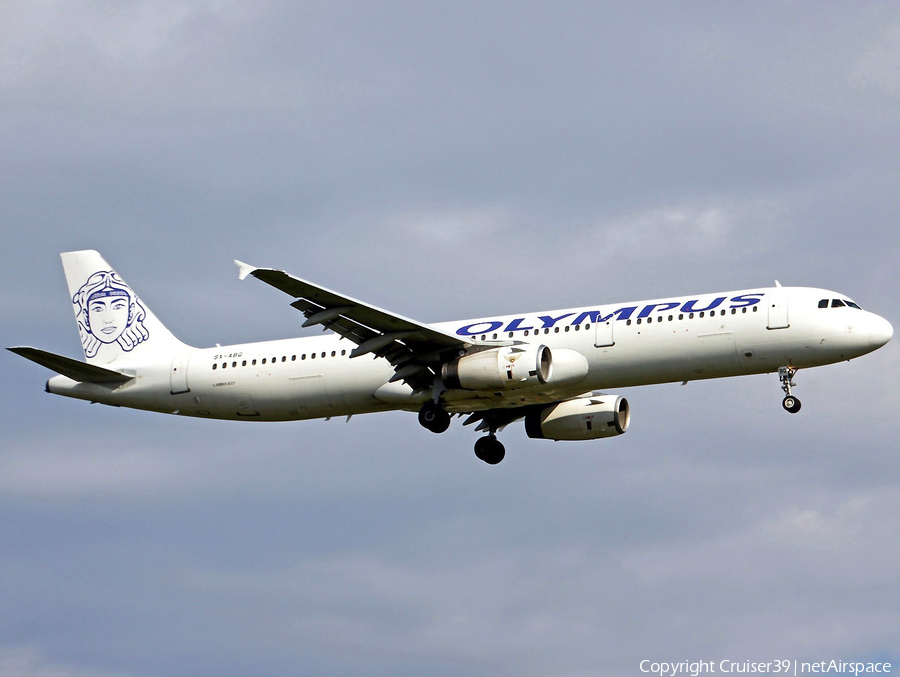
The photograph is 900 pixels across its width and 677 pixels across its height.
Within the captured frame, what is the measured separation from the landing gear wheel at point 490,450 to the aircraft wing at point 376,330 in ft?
20.3

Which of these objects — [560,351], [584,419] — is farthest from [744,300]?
[584,419]

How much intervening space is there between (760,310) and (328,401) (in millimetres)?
14965

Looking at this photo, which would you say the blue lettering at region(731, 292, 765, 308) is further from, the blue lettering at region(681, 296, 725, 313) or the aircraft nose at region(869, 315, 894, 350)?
the aircraft nose at region(869, 315, 894, 350)

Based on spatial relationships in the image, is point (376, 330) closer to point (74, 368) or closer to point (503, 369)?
point (503, 369)

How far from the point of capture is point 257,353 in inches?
1800

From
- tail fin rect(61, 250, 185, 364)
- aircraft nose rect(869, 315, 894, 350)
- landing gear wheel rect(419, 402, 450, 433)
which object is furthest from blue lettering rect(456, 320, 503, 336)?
aircraft nose rect(869, 315, 894, 350)

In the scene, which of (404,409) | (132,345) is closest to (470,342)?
(404,409)

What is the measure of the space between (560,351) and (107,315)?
19.1m

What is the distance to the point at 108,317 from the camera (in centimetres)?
4972

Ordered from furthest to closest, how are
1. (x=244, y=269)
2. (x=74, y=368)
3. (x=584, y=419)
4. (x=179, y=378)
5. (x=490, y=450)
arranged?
1. (x=490, y=450)
2. (x=584, y=419)
3. (x=179, y=378)
4. (x=74, y=368)
5. (x=244, y=269)

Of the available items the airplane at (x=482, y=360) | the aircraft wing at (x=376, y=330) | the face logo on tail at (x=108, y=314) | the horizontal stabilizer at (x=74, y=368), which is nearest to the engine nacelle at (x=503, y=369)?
the airplane at (x=482, y=360)

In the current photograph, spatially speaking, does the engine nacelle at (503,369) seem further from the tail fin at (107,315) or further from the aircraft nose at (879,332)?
the tail fin at (107,315)

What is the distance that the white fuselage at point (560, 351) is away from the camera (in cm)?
4003

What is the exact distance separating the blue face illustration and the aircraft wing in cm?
1138
